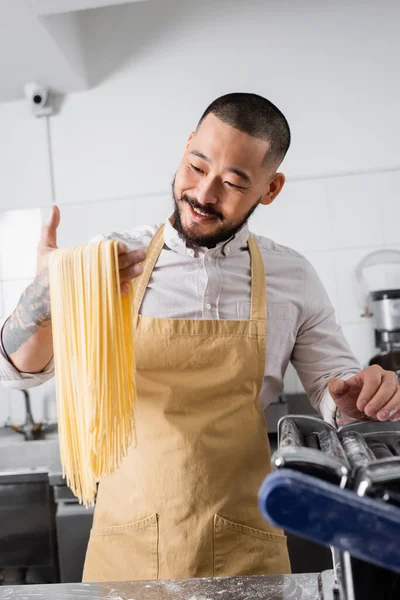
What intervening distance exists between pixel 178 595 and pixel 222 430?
47 centimetres

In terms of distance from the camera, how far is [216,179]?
1.51m

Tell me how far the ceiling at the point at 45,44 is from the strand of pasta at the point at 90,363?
1.97 metres

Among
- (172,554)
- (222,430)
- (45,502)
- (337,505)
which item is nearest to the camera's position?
(337,505)

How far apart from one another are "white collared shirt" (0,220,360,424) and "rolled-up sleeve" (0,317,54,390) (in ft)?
1.12

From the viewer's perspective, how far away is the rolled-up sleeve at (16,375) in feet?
4.53

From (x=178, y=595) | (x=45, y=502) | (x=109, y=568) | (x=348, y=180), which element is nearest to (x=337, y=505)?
(x=178, y=595)

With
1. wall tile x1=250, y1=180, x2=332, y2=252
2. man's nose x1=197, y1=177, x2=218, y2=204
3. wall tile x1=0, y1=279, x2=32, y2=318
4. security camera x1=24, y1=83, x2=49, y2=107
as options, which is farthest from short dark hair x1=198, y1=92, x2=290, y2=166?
wall tile x1=0, y1=279, x2=32, y2=318

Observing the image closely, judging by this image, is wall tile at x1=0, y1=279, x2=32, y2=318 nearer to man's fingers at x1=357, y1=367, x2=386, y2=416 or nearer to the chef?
the chef

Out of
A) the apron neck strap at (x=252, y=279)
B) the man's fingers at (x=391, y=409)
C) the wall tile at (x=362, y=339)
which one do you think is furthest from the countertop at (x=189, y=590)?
the wall tile at (x=362, y=339)

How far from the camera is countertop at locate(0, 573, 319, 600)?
115cm

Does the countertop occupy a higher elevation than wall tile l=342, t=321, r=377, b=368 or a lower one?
lower

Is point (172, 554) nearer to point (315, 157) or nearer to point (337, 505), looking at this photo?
point (337, 505)

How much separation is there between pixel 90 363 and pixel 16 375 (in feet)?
0.93

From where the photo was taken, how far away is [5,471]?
114 inches
